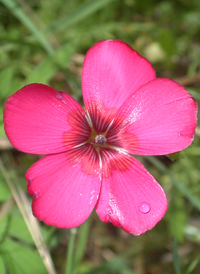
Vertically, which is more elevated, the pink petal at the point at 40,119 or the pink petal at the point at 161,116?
the pink petal at the point at 40,119

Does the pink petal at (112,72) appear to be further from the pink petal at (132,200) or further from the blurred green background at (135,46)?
the blurred green background at (135,46)

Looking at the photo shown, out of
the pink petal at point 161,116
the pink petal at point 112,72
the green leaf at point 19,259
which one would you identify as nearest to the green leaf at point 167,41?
the pink petal at point 112,72

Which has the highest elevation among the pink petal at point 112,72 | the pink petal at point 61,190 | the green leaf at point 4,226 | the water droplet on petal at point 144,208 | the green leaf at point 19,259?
the pink petal at point 112,72

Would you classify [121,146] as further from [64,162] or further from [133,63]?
[133,63]

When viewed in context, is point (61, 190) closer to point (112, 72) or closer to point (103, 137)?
point (103, 137)

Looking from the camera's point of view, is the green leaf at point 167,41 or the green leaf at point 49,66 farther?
the green leaf at point 167,41

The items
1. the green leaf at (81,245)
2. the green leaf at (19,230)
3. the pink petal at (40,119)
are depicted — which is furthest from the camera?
the green leaf at (81,245)

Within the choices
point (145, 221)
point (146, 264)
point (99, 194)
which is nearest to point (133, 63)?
point (99, 194)

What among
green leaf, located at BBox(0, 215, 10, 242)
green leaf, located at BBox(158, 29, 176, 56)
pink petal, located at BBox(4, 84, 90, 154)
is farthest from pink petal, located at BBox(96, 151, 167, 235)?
green leaf, located at BBox(158, 29, 176, 56)
